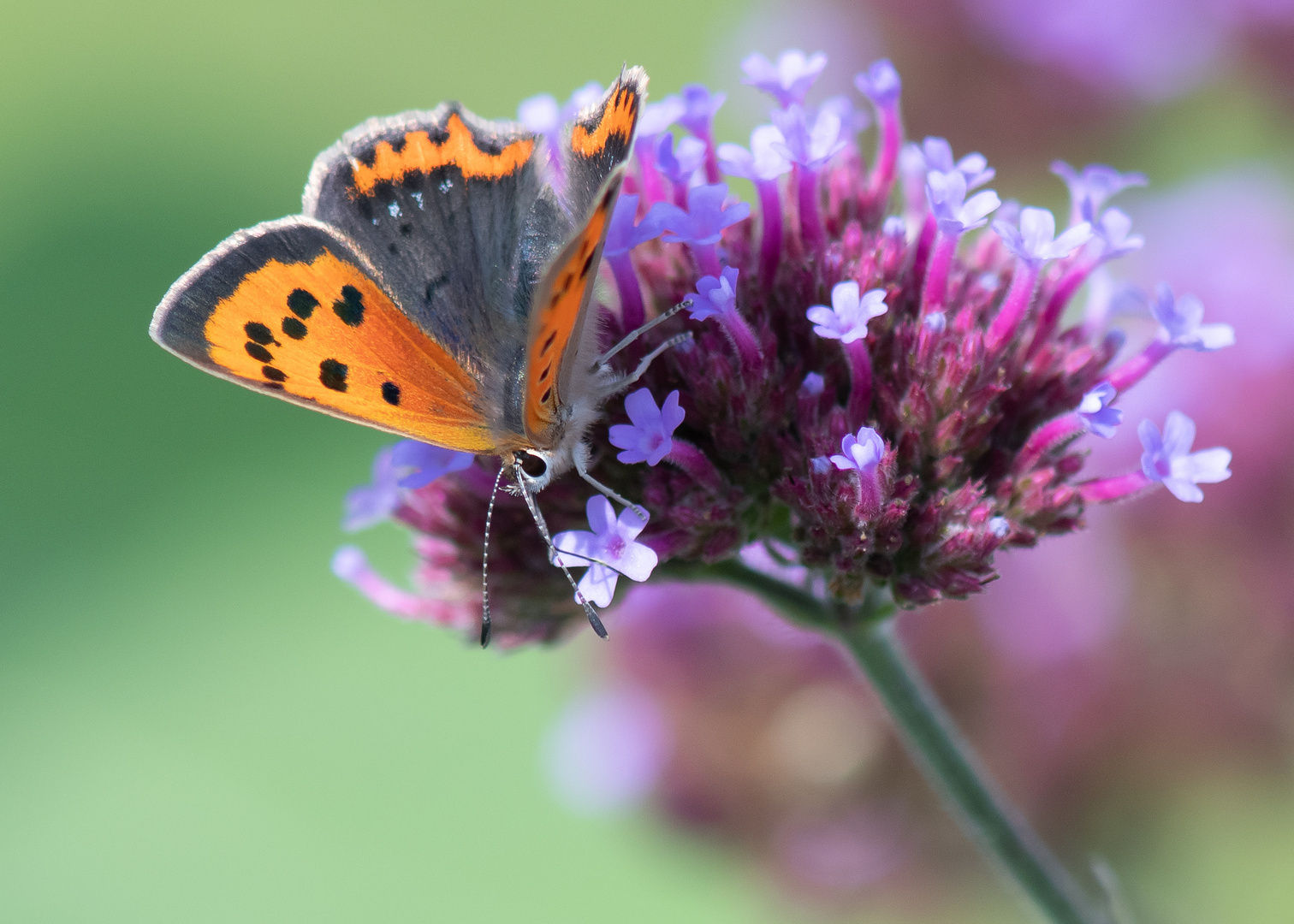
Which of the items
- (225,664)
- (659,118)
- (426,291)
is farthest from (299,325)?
(225,664)

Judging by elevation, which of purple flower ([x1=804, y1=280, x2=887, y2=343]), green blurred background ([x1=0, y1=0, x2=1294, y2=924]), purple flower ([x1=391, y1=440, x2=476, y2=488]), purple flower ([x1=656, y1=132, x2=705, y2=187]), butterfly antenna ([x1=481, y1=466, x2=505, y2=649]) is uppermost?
purple flower ([x1=656, y1=132, x2=705, y2=187])

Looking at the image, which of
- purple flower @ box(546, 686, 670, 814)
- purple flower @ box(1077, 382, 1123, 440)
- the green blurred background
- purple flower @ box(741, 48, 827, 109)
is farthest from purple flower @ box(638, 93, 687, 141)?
the green blurred background

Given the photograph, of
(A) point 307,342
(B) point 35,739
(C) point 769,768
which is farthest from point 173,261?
(A) point 307,342

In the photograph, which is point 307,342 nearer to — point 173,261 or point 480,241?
point 480,241

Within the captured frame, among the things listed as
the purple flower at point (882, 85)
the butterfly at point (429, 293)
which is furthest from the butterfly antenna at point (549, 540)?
the purple flower at point (882, 85)

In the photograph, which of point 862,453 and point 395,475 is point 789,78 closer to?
point 862,453

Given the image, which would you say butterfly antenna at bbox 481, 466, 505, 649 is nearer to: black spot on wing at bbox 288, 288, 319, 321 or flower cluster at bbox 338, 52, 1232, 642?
flower cluster at bbox 338, 52, 1232, 642

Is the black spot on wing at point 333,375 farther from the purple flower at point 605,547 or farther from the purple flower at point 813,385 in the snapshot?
the purple flower at point 813,385

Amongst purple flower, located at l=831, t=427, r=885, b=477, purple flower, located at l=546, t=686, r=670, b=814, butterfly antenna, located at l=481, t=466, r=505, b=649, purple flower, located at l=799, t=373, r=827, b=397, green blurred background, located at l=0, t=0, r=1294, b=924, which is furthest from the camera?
green blurred background, located at l=0, t=0, r=1294, b=924
